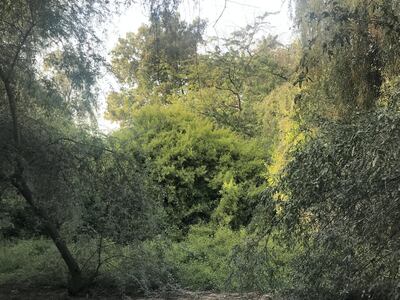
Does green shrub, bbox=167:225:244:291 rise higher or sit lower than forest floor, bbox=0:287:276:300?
higher

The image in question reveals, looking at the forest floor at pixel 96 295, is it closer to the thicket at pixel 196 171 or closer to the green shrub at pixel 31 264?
the thicket at pixel 196 171

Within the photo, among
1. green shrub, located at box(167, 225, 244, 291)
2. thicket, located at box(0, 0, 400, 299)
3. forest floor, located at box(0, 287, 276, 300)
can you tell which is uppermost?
thicket, located at box(0, 0, 400, 299)

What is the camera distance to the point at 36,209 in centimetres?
707

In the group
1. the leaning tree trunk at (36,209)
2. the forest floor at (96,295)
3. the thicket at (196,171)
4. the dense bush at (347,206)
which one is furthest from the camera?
the forest floor at (96,295)

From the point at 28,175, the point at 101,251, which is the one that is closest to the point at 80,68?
the point at 28,175

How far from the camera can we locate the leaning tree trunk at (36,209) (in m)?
6.52

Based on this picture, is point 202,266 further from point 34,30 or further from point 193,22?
point 193,22

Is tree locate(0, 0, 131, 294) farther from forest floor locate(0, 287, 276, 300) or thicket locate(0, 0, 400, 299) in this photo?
forest floor locate(0, 287, 276, 300)

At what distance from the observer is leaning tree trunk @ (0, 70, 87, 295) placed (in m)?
6.52

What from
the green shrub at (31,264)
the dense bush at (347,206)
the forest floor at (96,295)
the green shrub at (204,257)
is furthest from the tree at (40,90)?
the dense bush at (347,206)

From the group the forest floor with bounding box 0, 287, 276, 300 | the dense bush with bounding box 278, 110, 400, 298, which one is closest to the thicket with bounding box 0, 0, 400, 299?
the dense bush with bounding box 278, 110, 400, 298

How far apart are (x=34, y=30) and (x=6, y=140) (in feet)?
4.65

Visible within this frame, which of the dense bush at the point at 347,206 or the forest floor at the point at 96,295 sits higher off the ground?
the dense bush at the point at 347,206

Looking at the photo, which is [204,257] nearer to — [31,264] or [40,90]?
[31,264]
